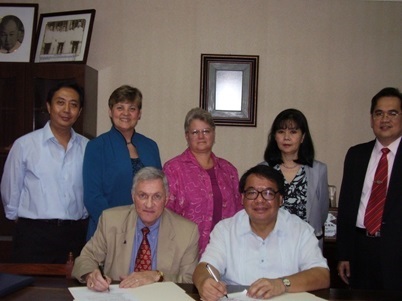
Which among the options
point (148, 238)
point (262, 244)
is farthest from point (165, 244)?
point (262, 244)

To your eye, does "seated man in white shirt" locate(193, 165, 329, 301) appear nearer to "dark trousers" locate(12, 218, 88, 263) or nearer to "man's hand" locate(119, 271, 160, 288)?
"man's hand" locate(119, 271, 160, 288)

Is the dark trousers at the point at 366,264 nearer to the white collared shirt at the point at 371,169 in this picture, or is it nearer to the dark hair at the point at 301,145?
the white collared shirt at the point at 371,169

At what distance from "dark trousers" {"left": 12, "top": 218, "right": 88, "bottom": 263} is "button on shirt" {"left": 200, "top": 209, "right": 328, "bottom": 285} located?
3.31ft

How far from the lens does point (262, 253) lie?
82.4 inches

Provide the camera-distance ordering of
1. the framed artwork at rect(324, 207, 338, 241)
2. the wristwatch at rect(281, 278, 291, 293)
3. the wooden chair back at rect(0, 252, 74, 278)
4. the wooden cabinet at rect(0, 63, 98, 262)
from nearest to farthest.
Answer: the wristwatch at rect(281, 278, 291, 293), the wooden chair back at rect(0, 252, 74, 278), the framed artwork at rect(324, 207, 338, 241), the wooden cabinet at rect(0, 63, 98, 262)

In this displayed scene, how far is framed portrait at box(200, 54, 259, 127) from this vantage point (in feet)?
13.8

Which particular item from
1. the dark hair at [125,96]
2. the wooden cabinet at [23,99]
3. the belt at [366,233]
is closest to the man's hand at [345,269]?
the belt at [366,233]

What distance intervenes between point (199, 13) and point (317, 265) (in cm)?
279

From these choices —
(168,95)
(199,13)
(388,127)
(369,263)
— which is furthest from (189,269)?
(199,13)

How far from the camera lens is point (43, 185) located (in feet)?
9.08

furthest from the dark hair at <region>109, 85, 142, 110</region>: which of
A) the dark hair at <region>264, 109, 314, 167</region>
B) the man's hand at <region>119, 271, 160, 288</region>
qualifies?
the man's hand at <region>119, 271, 160, 288</region>

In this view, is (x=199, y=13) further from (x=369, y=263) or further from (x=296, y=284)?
(x=296, y=284)

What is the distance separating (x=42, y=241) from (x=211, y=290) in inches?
52.1

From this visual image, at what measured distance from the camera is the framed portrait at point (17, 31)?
410cm
